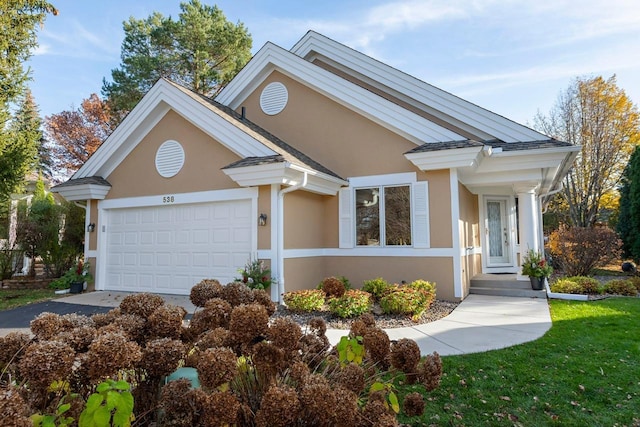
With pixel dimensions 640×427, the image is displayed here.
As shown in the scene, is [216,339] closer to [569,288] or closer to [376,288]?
[376,288]

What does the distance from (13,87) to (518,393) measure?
54.8ft

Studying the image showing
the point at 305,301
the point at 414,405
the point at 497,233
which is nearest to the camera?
the point at 414,405

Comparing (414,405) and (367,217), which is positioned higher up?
(367,217)

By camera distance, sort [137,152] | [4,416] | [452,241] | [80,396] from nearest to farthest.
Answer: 1. [4,416]
2. [80,396]
3. [452,241]
4. [137,152]

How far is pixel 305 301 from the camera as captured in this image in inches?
304

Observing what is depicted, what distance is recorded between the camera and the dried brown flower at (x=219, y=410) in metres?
1.80

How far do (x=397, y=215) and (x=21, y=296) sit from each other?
10619mm

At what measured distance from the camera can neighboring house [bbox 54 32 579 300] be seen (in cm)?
901

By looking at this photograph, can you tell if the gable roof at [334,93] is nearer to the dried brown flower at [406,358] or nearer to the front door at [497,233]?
the front door at [497,233]

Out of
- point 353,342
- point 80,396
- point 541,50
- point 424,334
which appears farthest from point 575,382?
point 541,50

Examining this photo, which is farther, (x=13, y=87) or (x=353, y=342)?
(x=13, y=87)

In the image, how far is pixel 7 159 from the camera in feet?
41.8

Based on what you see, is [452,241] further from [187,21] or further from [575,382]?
[187,21]

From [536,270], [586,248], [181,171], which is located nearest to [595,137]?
[586,248]
